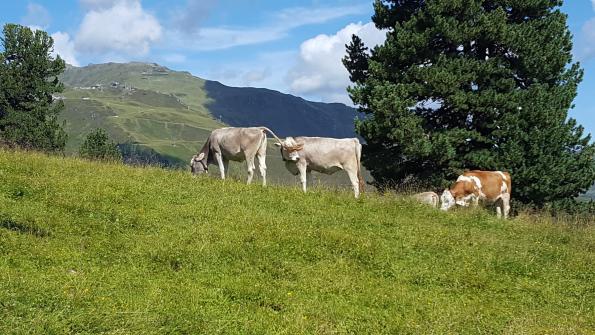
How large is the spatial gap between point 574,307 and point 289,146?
462 inches

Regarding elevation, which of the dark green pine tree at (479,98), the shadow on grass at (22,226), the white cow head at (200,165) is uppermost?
the dark green pine tree at (479,98)

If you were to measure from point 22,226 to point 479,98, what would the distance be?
19.4 meters

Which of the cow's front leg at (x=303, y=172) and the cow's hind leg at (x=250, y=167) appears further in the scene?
the cow's hind leg at (x=250, y=167)

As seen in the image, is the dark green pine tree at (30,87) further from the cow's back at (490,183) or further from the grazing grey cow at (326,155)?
the cow's back at (490,183)

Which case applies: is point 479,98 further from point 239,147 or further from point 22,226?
point 22,226

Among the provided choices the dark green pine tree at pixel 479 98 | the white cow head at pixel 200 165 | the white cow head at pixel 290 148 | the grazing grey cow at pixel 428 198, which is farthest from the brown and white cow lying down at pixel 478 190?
the white cow head at pixel 200 165

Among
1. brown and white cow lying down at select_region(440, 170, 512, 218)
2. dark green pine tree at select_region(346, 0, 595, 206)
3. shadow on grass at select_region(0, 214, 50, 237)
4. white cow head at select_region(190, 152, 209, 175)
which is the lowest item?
shadow on grass at select_region(0, 214, 50, 237)

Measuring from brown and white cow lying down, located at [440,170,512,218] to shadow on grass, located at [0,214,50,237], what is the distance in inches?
532

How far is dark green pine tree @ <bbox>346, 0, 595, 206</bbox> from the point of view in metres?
23.2

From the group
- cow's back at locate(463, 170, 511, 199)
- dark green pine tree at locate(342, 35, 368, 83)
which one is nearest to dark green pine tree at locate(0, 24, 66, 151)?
dark green pine tree at locate(342, 35, 368, 83)

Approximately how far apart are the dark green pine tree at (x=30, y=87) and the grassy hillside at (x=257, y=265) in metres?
40.9

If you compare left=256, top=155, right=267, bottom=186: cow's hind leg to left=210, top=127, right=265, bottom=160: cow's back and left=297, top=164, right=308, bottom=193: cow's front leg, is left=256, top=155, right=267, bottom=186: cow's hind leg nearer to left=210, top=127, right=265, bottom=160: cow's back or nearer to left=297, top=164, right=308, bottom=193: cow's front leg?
left=210, top=127, right=265, bottom=160: cow's back

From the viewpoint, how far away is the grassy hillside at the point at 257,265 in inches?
298

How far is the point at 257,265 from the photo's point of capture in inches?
400
